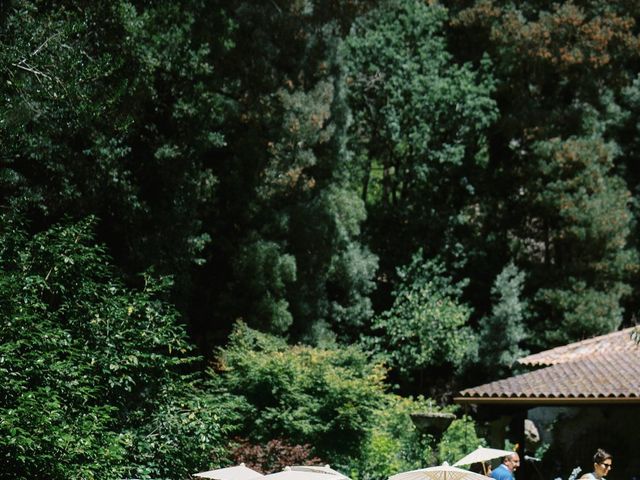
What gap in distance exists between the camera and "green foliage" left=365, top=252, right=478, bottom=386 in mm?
27844

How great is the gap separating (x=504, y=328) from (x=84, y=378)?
1655 centimetres

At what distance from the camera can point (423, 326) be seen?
91.8 ft

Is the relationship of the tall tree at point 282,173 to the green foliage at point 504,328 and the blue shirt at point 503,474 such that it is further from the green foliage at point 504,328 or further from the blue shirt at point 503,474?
the blue shirt at point 503,474

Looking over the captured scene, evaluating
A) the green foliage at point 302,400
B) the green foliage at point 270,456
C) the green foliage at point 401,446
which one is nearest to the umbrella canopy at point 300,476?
the green foliage at point 270,456

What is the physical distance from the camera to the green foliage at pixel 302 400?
18672mm

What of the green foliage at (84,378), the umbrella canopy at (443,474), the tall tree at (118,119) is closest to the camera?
the umbrella canopy at (443,474)

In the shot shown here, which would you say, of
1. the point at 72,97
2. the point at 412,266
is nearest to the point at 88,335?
the point at 72,97

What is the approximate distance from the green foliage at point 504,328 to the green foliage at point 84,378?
12.7 m

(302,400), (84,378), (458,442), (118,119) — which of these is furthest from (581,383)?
(118,119)

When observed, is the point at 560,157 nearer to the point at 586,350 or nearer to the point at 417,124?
the point at 417,124

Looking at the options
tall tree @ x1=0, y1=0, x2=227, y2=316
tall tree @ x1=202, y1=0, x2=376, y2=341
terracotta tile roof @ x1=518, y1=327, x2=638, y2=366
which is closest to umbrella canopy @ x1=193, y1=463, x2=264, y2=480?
tall tree @ x1=0, y1=0, x2=227, y2=316

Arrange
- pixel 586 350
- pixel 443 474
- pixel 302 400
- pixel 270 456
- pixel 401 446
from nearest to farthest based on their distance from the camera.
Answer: pixel 443 474
pixel 270 456
pixel 302 400
pixel 401 446
pixel 586 350

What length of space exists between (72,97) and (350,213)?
39.1 feet

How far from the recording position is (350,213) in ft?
86.1
